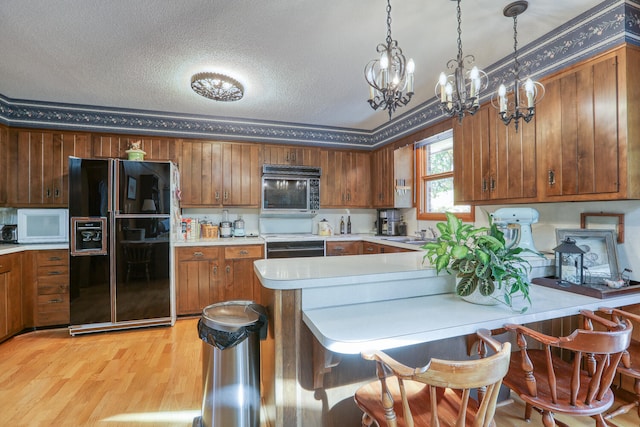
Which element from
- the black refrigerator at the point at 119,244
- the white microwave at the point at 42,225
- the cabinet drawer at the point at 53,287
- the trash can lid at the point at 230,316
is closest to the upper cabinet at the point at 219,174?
the black refrigerator at the point at 119,244

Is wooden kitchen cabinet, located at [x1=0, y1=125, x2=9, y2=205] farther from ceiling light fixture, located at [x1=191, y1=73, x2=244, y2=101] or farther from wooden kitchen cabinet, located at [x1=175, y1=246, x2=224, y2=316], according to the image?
ceiling light fixture, located at [x1=191, y1=73, x2=244, y2=101]

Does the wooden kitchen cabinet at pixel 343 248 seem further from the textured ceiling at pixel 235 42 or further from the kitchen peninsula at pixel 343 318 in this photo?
the kitchen peninsula at pixel 343 318

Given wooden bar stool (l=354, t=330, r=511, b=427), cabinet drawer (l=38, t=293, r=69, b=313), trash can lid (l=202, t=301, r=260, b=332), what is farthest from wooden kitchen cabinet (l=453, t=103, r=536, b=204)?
cabinet drawer (l=38, t=293, r=69, b=313)

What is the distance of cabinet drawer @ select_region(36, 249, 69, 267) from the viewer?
3066 millimetres

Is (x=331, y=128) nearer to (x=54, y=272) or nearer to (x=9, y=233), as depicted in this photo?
(x=54, y=272)

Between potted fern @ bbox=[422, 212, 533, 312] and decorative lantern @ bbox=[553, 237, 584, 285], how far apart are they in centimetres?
61

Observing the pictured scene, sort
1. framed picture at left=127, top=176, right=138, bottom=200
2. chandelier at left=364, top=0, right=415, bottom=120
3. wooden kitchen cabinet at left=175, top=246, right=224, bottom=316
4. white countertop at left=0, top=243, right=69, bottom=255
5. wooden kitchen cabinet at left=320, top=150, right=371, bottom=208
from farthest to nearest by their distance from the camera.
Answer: wooden kitchen cabinet at left=320, top=150, right=371, bottom=208 → wooden kitchen cabinet at left=175, top=246, right=224, bottom=316 → framed picture at left=127, top=176, right=138, bottom=200 → white countertop at left=0, top=243, right=69, bottom=255 → chandelier at left=364, top=0, right=415, bottom=120

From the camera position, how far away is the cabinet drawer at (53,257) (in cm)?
307

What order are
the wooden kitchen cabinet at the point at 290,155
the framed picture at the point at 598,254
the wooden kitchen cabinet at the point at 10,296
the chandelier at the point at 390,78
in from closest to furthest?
1. the chandelier at the point at 390,78
2. the framed picture at the point at 598,254
3. the wooden kitchen cabinet at the point at 10,296
4. the wooden kitchen cabinet at the point at 290,155

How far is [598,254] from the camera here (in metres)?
1.92

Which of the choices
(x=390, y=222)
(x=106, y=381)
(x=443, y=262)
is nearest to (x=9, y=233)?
(x=106, y=381)

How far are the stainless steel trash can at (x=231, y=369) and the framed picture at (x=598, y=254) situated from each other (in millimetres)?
2085

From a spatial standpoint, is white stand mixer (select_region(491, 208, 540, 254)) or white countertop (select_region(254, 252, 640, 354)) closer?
white countertop (select_region(254, 252, 640, 354))

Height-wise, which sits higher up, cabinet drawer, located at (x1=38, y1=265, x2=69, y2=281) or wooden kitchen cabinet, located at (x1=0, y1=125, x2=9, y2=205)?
wooden kitchen cabinet, located at (x1=0, y1=125, x2=9, y2=205)
